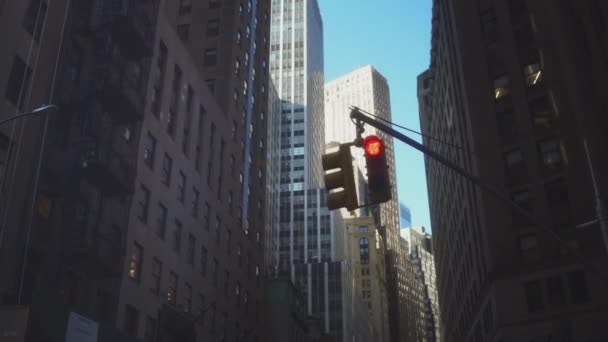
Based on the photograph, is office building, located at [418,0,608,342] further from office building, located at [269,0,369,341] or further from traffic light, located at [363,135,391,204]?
office building, located at [269,0,369,341]

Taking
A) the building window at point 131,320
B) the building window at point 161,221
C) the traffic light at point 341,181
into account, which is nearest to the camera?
the traffic light at point 341,181

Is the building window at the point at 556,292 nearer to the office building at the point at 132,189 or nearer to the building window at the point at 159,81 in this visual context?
the office building at the point at 132,189

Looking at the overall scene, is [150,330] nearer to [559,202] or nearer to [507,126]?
[559,202]

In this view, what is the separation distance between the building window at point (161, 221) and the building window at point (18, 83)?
14.1 meters

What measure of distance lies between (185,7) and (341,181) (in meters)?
59.2

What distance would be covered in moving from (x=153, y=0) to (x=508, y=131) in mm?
29759

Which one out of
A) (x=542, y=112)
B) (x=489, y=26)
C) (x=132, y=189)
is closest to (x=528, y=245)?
(x=542, y=112)

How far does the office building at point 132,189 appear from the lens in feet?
97.9

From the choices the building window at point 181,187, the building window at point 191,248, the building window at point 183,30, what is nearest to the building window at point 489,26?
the building window at point 183,30

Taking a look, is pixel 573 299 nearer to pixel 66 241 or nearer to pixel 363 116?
pixel 66 241

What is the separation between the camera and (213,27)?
210 feet

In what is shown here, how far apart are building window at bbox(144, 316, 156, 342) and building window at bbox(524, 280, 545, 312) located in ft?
86.2

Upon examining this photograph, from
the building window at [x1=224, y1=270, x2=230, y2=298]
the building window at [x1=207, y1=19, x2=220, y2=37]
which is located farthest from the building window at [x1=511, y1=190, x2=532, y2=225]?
the building window at [x1=207, y1=19, x2=220, y2=37]

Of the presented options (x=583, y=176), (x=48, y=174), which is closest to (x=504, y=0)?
(x=583, y=176)
